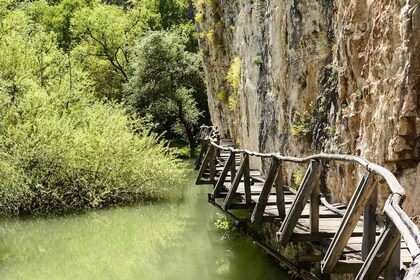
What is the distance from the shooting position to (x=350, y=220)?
5.58 meters

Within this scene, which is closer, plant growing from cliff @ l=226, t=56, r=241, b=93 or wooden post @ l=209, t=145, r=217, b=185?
wooden post @ l=209, t=145, r=217, b=185

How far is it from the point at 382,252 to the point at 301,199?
2767mm

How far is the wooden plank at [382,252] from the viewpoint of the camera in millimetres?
4250

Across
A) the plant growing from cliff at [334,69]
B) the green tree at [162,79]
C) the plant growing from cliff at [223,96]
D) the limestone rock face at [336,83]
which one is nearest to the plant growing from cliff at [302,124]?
the limestone rock face at [336,83]

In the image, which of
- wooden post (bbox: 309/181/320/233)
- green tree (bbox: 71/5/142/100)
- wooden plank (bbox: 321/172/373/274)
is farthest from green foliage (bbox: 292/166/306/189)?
green tree (bbox: 71/5/142/100)

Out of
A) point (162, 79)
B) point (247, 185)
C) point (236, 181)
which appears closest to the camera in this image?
point (247, 185)

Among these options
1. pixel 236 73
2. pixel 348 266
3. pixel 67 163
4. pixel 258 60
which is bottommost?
pixel 67 163

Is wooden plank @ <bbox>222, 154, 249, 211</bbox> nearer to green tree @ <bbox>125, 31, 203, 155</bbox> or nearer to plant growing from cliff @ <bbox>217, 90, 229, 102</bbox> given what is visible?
plant growing from cliff @ <bbox>217, 90, 229, 102</bbox>

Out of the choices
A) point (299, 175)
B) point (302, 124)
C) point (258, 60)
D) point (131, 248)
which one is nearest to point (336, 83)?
point (302, 124)

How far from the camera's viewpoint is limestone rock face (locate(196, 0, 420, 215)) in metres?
7.52

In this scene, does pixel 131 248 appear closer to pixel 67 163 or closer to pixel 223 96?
pixel 67 163

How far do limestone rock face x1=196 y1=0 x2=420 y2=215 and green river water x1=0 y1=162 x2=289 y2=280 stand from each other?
2.59 m

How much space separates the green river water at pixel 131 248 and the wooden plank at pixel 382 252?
7960mm

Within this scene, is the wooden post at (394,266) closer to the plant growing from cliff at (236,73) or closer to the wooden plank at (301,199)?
the wooden plank at (301,199)
